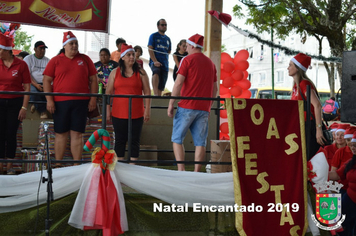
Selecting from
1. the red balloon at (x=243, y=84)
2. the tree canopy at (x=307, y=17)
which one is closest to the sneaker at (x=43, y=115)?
the red balloon at (x=243, y=84)

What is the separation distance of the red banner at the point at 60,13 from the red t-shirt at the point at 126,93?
42.8 inches

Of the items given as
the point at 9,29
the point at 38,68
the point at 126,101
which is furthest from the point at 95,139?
the point at 9,29

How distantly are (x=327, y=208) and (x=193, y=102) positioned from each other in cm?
188

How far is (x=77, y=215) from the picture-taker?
4406 millimetres

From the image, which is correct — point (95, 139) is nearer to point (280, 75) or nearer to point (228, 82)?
point (228, 82)

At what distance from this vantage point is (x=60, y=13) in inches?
247

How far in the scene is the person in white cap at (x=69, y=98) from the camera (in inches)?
207

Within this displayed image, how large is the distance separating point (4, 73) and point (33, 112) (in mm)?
2042

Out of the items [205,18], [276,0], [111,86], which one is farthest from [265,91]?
[111,86]

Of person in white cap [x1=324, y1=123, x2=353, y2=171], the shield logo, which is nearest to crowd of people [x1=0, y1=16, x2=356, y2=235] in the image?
the shield logo

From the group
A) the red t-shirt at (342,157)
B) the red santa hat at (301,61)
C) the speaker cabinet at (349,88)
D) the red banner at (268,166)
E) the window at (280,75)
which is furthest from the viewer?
the window at (280,75)

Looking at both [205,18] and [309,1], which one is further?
[309,1]

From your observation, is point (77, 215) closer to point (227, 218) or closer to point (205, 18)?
point (227, 218)

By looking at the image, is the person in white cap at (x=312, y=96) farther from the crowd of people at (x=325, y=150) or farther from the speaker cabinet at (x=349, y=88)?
the speaker cabinet at (x=349, y=88)
